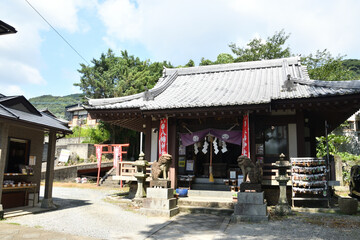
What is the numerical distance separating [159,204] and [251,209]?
127 inches

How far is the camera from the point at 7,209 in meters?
9.11

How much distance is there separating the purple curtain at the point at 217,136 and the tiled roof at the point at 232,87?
1405 mm

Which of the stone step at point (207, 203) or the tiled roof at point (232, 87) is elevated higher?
the tiled roof at point (232, 87)

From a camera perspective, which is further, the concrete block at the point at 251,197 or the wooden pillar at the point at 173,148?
the wooden pillar at the point at 173,148

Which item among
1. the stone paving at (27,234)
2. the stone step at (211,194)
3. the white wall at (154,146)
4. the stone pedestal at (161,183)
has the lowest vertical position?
the stone paving at (27,234)

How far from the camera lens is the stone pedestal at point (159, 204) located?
9.34 meters

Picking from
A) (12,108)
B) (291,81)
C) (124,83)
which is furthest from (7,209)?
(124,83)

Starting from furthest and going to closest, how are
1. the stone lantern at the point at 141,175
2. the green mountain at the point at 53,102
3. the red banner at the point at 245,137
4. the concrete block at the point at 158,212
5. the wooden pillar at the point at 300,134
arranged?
the green mountain at the point at 53,102 → the wooden pillar at the point at 300,134 → the stone lantern at the point at 141,175 → the red banner at the point at 245,137 → the concrete block at the point at 158,212

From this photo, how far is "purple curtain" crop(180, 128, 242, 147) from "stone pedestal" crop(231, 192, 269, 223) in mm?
3352

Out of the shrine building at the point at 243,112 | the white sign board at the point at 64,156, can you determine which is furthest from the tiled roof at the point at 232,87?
the white sign board at the point at 64,156

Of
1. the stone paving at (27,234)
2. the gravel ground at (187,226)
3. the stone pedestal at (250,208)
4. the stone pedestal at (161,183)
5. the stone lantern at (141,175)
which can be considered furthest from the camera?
the stone lantern at (141,175)

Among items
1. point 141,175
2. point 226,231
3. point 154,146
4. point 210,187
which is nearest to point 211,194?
point 210,187

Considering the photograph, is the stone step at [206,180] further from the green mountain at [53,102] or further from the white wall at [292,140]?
the green mountain at [53,102]

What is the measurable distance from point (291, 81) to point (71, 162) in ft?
74.0
